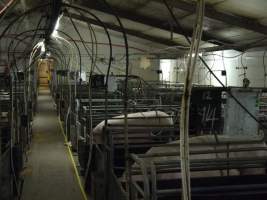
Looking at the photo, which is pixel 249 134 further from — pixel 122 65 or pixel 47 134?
pixel 122 65

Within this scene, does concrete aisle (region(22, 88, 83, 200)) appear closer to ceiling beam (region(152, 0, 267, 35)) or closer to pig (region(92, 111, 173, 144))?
pig (region(92, 111, 173, 144))

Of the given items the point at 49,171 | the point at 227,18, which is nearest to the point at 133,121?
the point at 49,171

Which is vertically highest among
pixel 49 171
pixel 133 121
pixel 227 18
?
pixel 227 18

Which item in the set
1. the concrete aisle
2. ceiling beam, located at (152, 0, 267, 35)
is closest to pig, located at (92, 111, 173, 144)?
the concrete aisle

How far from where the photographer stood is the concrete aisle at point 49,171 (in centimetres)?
443

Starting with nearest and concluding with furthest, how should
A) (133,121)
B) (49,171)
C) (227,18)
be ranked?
(133,121) < (49,171) < (227,18)

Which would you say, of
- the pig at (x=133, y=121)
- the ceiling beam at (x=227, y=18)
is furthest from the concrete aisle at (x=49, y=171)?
the ceiling beam at (x=227, y=18)

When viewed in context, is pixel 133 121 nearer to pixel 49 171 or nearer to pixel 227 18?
pixel 49 171

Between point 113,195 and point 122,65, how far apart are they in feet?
43.9

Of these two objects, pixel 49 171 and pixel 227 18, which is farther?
pixel 227 18

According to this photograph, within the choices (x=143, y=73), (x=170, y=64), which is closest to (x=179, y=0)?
(x=170, y=64)

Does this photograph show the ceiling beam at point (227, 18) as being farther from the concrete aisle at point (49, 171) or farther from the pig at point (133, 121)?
the concrete aisle at point (49, 171)

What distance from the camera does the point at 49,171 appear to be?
545cm

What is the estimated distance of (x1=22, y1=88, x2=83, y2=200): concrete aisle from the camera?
4.43m
